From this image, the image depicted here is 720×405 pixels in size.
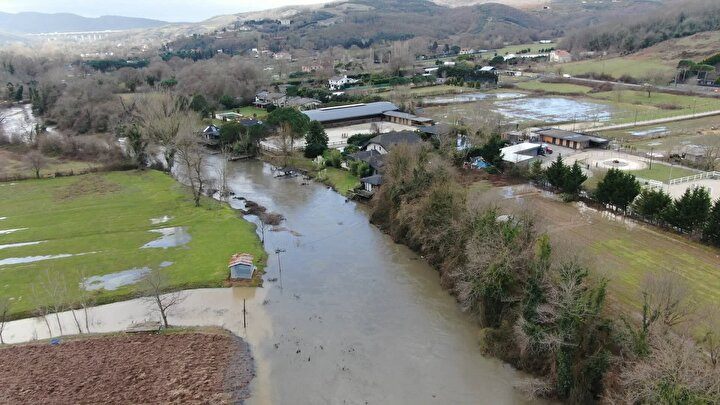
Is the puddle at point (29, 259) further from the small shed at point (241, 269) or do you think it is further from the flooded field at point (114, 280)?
the small shed at point (241, 269)

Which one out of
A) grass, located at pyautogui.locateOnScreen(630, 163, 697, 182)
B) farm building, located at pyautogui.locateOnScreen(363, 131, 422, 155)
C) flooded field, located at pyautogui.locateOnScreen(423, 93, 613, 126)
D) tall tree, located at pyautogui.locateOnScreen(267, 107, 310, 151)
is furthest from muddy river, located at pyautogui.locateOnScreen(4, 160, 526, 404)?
flooded field, located at pyautogui.locateOnScreen(423, 93, 613, 126)

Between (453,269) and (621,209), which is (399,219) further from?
(621,209)

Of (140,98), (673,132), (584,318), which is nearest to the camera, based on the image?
(584,318)

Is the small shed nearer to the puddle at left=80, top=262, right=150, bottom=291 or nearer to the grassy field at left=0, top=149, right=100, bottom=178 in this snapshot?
the puddle at left=80, top=262, right=150, bottom=291

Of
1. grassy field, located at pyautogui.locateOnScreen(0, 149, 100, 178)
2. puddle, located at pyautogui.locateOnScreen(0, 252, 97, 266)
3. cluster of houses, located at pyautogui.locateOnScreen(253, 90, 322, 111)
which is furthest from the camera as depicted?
cluster of houses, located at pyautogui.locateOnScreen(253, 90, 322, 111)

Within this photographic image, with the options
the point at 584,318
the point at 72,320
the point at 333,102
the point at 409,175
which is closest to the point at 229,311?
the point at 72,320

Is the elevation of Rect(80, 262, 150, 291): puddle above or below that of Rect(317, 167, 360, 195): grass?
below

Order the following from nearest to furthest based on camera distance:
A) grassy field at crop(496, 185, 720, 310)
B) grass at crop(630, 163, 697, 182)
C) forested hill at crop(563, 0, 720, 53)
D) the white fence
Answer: grassy field at crop(496, 185, 720, 310)
the white fence
grass at crop(630, 163, 697, 182)
forested hill at crop(563, 0, 720, 53)
